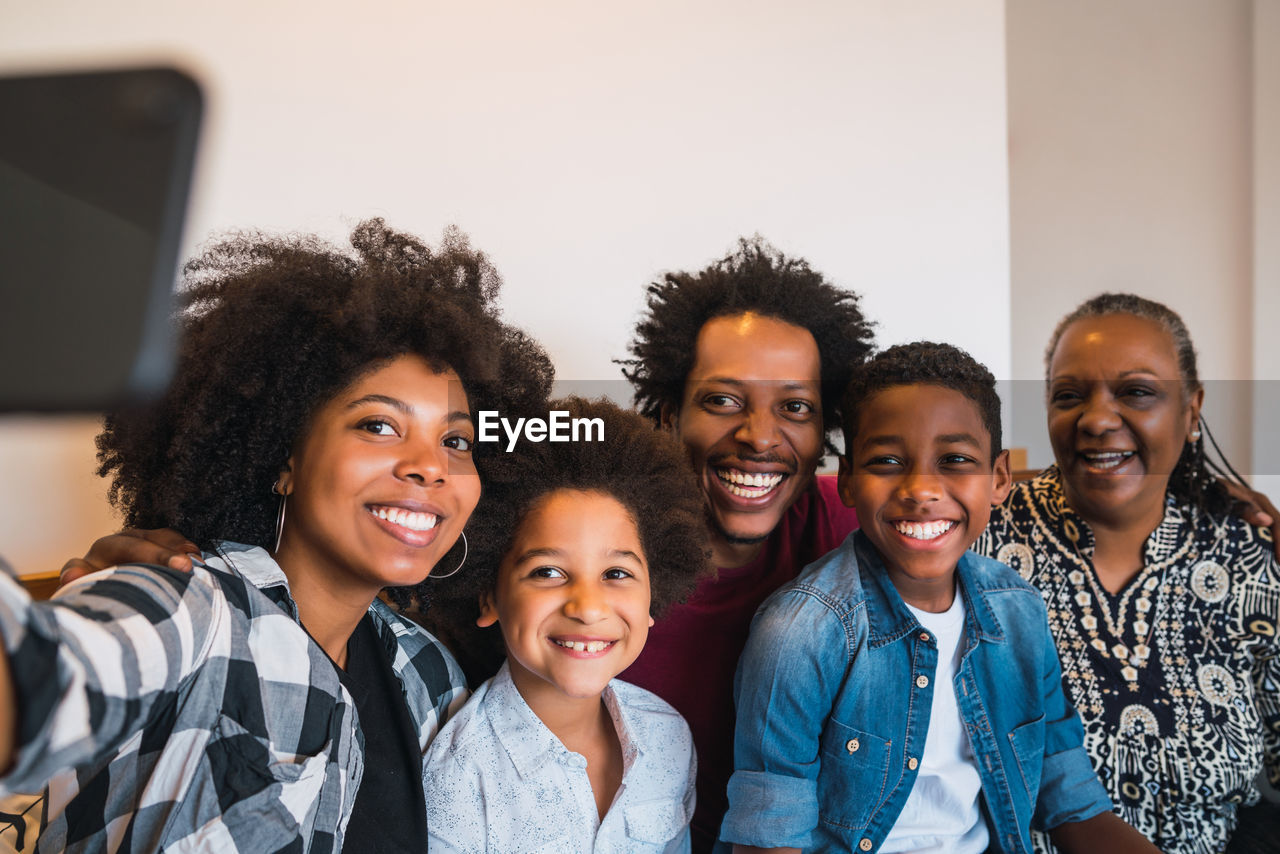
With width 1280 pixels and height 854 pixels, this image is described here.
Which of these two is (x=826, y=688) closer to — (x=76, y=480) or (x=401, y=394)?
(x=401, y=394)

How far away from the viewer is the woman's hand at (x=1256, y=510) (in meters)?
1.73

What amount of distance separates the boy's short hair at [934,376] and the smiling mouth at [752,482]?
0.50ft

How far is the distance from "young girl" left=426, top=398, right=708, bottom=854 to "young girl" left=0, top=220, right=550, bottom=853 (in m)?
0.08

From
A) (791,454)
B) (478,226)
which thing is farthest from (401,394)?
(478,226)

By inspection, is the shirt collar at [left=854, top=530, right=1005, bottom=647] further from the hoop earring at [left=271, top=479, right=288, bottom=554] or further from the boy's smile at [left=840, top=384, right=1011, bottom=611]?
the hoop earring at [left=271, top=479, right=288, bottom=554]

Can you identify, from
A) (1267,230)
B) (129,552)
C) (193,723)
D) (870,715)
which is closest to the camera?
(193,723)

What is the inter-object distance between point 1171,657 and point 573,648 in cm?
118

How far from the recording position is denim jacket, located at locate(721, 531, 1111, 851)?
1.34 meters

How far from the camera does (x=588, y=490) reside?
4.54 ft

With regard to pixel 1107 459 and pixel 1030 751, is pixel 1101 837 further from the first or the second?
pixel 1107 459

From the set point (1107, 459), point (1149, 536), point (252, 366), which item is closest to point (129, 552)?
point (252, 366)

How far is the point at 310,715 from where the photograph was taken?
1.02 m

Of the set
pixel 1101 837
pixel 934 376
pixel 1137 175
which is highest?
pixel 1137 175

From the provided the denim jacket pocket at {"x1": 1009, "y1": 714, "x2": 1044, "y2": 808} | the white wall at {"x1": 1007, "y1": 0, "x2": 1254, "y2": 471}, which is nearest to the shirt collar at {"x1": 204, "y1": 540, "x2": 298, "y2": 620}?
the denim jacket pocket at {"x1": 1009, "y1": 714, "x2": 1044, "y2": 808}
